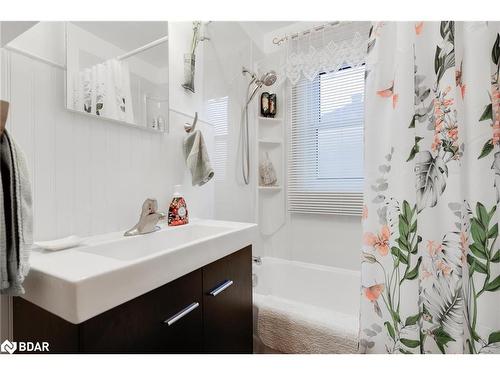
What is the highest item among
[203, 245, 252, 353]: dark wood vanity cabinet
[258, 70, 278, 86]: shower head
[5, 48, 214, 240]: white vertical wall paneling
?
[258, 70, 278, 86]: shower head

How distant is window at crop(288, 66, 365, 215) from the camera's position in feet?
6.20

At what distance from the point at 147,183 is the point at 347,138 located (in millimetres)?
1456

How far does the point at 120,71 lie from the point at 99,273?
92cm

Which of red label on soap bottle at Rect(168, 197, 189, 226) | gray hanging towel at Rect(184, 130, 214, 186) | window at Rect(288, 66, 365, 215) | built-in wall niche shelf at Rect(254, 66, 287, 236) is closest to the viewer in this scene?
red label on soap bottle at Rect(168, 197, 189, 226)

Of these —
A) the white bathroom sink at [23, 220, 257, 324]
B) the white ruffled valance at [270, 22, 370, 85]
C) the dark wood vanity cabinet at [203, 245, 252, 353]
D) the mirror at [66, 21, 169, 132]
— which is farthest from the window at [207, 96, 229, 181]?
the white bathroom sink at [23, 220, 257, 324]

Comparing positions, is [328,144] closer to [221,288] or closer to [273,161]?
[273,161]

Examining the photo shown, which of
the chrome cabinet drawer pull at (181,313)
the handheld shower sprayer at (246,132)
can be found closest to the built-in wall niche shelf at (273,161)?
the handheld shower sprayer at (246,132)

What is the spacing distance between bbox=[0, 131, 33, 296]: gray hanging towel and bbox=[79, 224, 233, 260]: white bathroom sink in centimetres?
26

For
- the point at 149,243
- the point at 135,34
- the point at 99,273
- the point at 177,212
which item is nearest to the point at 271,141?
the point at 177,212

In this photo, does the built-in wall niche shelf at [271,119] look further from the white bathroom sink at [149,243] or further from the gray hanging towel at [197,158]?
the white bathroom sink at [149,243]

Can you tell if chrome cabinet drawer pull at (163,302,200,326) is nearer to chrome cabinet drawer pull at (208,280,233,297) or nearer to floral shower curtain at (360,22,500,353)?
chrome cabinet drawer pull at (208,280,233,297)

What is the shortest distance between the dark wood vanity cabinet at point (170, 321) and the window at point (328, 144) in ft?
3.65
